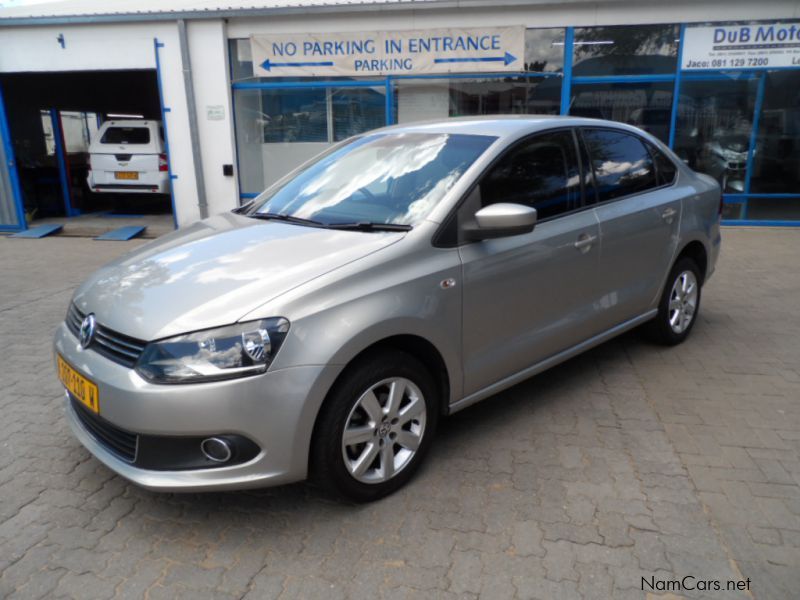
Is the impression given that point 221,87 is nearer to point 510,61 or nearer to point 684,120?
point 510,61

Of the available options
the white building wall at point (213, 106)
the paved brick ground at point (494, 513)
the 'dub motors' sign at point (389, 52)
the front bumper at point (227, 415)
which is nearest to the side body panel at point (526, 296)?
the paved brick ground at point (494, 513)

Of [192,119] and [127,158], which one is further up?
[192,119]

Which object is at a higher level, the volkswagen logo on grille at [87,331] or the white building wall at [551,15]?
the white building wall at [551,15]

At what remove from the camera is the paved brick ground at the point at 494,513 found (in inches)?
93.5

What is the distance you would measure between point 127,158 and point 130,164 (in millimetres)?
136

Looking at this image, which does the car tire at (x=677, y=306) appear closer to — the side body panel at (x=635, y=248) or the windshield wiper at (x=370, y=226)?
the side body panel at (x=635, y=248)

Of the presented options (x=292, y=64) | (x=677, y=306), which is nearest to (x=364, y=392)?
(x=677, y=306)

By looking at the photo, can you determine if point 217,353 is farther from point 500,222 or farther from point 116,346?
point 500,222

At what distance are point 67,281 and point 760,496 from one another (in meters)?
7.41

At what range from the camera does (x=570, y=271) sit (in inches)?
139

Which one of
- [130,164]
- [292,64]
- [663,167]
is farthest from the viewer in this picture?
[130,164]

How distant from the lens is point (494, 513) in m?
2.76

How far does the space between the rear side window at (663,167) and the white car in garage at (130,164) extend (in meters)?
9.82

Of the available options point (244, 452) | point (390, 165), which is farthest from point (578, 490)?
point (390, 165)
